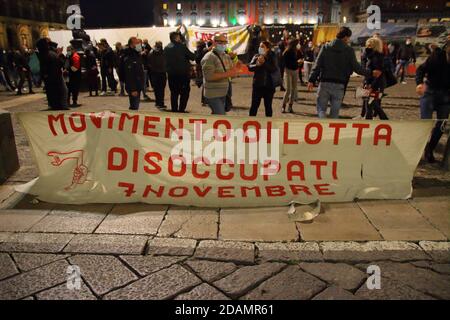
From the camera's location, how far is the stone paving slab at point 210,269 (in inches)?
120

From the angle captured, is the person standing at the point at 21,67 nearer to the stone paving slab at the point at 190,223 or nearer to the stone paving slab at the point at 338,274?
the stone paving slab at the point at 190,223

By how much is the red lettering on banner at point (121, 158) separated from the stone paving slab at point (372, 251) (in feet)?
8.14

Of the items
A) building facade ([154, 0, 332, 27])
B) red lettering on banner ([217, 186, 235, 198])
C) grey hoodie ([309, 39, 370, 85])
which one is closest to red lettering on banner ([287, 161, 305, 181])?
red lettering on banner ([217, 186, 235, 198])

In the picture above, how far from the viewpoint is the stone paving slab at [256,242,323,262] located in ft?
10.8

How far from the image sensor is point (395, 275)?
3.03 m

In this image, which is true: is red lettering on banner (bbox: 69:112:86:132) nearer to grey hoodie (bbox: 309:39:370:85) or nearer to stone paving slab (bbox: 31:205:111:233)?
stone paving slab (bbox: 31:205:111:233)

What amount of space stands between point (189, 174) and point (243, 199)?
2.39ft

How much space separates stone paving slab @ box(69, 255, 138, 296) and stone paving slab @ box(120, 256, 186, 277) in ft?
0.22

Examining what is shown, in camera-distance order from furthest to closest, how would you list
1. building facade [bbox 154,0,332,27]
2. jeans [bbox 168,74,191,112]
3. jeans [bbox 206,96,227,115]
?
building facade [bbox 154,0,332,27], jeans [bbox 168,74,191,112], jeans [bbox 206,96,227,115]

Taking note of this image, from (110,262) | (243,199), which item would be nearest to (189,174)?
(243,199)

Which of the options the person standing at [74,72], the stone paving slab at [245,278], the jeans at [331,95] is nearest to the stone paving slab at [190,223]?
the stone paving slab at [245,278]

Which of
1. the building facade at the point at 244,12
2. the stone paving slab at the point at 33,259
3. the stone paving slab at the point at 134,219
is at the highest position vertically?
the building facade at the point at 244,12

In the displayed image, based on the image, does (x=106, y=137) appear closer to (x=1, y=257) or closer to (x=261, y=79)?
(x=1, y=257)

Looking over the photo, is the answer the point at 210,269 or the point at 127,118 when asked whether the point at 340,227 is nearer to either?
the point at 210,269
